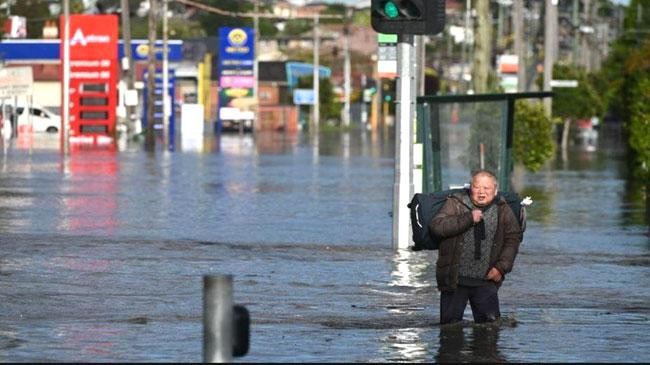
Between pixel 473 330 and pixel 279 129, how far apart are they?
97309 millimetres

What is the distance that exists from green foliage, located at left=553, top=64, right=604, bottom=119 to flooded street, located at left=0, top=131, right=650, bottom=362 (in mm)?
32433

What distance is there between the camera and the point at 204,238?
76.3 feet

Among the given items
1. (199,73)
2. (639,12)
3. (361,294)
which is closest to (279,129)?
(199,73)

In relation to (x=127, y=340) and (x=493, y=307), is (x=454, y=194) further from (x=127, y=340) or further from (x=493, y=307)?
(x=127, y=340)

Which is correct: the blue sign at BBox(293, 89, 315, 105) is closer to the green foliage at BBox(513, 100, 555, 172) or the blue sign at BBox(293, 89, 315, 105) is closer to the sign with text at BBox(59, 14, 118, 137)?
the sign with text at BBox(59, 14, 118, 137)

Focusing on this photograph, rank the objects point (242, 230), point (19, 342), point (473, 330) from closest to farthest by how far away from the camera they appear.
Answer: point (19, 342)
point (473, 330)
point (242, 230)

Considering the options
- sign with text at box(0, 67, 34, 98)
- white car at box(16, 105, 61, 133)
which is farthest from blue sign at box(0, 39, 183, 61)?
sign with text at box(0, 67, 34, 98)

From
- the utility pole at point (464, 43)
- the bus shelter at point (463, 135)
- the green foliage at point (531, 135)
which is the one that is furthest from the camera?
the utility pole at point (464, 43)

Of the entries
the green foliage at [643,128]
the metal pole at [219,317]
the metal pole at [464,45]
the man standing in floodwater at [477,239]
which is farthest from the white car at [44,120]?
the metal pole at [219,317]

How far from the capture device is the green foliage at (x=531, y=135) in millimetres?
42562

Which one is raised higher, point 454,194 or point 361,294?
point 454,194

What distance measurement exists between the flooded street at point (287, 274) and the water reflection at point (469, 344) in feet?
0.07

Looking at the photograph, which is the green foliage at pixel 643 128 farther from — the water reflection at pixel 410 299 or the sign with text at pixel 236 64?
the sign with text at pixel 236 64

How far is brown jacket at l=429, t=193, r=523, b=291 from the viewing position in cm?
1295
